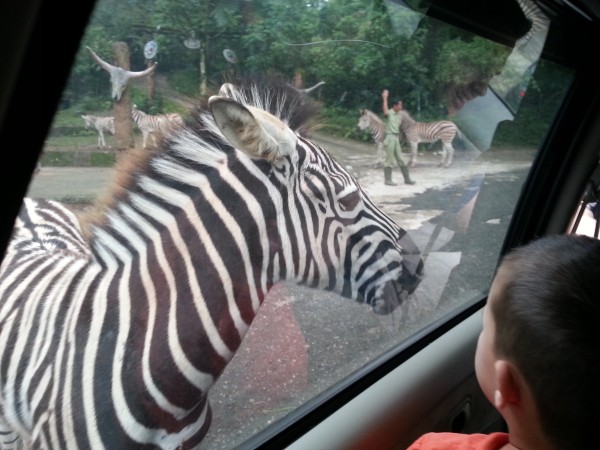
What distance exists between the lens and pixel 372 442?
1.54 metres

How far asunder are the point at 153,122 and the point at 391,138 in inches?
35.9

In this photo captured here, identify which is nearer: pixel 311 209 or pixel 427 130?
pixel 311 209

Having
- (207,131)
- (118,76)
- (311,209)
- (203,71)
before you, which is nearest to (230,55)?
(203,71)

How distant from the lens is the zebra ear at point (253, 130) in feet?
4.34

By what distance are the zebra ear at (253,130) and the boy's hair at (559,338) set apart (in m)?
0.69

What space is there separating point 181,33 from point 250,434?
105cm

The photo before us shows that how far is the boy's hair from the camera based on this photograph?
96cm

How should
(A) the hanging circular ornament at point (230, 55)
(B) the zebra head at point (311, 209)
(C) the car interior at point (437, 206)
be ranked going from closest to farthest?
(C) the car interior at point (437, 206)
(A) the hanging circular ornament at point (230, 55)
(B) the zebra head at point (311, 209)

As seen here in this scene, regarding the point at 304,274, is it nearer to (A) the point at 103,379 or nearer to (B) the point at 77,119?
(A) the point at 103,379

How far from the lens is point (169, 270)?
134 centimetres

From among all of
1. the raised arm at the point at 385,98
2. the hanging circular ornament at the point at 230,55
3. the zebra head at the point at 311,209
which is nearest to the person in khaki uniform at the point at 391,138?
the raised arm at the point at 385,98

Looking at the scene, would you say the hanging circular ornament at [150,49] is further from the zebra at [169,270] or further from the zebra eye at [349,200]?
the zebra eye at [349,200]

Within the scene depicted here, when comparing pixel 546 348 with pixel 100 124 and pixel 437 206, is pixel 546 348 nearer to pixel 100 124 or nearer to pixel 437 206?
pixel 100 124

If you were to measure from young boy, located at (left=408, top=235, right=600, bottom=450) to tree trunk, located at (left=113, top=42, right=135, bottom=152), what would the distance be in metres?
0.87
